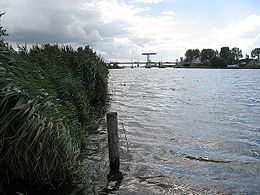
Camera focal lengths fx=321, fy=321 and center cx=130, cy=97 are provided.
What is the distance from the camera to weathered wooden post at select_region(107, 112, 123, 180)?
29.4ft

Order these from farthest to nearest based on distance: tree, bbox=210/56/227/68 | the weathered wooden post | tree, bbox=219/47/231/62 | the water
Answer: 1. tree, bbox=219/47/231/62
2. tree, bbox=210/56/227/68
3. the weathered wooden post
4. the water

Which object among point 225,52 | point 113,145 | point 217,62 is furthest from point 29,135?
point 225,52

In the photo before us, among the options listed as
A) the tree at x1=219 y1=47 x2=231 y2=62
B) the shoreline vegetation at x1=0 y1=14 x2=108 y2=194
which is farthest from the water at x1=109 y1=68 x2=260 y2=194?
the tree at x1=219 y1=47 x2=231 y2=62

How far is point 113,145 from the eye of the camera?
9.09 m

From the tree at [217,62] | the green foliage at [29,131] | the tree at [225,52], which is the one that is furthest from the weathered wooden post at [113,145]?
the tree at [225,52]

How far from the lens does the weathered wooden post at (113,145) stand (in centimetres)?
897

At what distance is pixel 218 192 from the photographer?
8406mm

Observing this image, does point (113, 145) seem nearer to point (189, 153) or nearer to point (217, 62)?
point (189, 153)

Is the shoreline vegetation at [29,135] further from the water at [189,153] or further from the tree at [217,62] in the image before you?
the tree at [217,62]

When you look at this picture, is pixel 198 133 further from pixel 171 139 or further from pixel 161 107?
pixel 161 107

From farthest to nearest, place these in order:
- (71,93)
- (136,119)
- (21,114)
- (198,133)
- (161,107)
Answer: (161,107)
(136,119)
(198,133)
(71,93)
(21,114)

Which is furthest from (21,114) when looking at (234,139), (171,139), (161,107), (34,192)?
(161,107)

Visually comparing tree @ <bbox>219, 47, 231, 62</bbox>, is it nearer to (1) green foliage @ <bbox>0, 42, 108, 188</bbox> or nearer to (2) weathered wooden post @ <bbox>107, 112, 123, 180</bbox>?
(2) weathered wooden post @ <bbox>107, 112, 123, 180</bbox>

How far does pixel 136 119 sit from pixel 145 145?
19.6 feet
